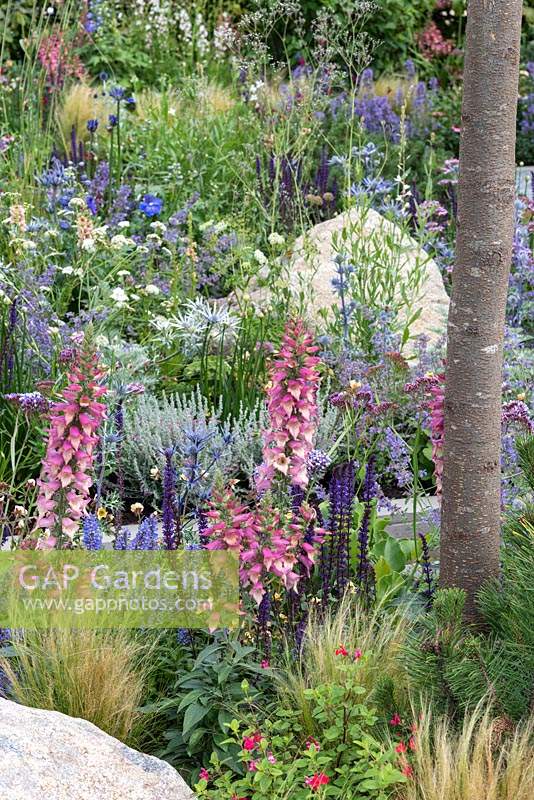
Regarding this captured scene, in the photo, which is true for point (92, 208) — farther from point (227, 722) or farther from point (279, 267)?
point (227, 722)

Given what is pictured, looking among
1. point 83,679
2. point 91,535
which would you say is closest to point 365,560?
point 91,535

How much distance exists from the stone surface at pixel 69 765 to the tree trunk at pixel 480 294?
102 centimetres

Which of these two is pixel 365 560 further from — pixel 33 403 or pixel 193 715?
pixel 33 403

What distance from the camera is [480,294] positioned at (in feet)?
9.02

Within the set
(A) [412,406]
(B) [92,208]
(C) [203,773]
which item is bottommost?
(C) [203,773]

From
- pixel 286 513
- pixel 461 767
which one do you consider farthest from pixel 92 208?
pixel 461 767

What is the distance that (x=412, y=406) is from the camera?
13.9 ft

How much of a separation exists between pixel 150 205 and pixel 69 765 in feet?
14.7

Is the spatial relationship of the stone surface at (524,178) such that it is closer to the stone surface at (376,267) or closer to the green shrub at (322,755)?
the stone surface at (376,267)

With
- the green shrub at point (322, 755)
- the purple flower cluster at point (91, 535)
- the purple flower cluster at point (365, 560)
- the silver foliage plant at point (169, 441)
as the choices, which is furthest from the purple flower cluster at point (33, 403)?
the green shrub at point (322, 755)

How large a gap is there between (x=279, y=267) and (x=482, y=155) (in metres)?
2.62

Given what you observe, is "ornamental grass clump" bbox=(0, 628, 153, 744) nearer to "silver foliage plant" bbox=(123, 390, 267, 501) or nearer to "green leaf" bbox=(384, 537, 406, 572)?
"green leaf" bbox=(384, 537, 406, 572)

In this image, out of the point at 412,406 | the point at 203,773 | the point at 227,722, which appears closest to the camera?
the point at 203,773

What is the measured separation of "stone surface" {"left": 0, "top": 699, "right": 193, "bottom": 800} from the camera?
220 centimetres
